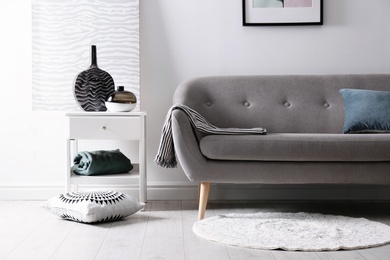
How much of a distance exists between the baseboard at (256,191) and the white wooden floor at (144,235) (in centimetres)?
13

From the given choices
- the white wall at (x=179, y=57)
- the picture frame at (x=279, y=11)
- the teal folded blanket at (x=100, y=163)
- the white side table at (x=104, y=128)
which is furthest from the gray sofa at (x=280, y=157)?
the picture frame at (x=279, y=11)

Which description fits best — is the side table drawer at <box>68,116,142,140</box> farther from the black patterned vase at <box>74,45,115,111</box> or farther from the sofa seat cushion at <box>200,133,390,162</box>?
the sofa seat cushion at <box>200,133,390,162</box>

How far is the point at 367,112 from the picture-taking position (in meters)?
3.37

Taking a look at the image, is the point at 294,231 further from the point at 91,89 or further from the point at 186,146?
the point at 91,89

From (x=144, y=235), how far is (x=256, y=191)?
52.7 inches

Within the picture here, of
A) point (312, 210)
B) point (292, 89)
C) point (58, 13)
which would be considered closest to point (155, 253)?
point (312, 210)

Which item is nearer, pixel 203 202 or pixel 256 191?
pixel 203 202

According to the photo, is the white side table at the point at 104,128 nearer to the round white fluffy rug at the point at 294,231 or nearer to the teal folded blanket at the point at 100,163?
the teal folded blanket at the point at 100,163

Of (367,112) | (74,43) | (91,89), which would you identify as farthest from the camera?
(74,43)

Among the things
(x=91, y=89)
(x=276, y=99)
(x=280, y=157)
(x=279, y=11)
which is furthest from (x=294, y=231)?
(x=279, y=11)

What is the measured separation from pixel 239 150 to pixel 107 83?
105 cm

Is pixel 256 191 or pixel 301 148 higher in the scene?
pixel 301 148

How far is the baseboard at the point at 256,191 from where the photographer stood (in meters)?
3.88

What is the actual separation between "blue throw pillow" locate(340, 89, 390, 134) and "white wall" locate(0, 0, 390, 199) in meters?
0.47
